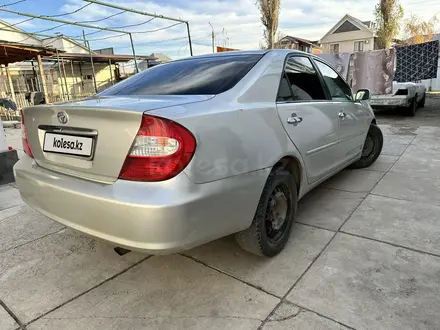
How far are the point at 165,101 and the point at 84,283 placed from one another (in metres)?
1.34

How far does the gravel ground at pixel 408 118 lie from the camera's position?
817 centimetres

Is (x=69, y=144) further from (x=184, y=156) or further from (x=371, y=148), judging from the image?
(x=371, y=148)

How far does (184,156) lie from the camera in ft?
5.16

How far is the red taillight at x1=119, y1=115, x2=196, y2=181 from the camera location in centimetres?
156

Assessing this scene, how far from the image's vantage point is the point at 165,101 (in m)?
1.84

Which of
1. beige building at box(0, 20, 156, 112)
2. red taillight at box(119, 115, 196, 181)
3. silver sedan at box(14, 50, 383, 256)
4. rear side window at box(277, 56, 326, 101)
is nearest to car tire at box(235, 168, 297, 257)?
silver sedan at box(14, 50, 383, 256)

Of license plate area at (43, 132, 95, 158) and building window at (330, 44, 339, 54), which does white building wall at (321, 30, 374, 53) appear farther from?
license plate area at (43, 132, 95, 158)

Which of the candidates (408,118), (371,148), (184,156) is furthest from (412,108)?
(184,156)

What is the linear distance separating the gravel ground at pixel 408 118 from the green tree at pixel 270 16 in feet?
30.8

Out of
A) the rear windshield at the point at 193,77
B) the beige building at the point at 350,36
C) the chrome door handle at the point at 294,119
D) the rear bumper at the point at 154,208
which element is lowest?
the rear bumper at the point at 154,208

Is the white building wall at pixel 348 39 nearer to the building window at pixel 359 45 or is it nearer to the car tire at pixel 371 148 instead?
the building window at pixel 359 45

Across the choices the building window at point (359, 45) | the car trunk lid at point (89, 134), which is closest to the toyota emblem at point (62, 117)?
the car trunk lid at point (89, 134)

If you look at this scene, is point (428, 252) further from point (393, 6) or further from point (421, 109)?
point (393, 6)

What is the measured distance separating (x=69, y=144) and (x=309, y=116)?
5.83ft
